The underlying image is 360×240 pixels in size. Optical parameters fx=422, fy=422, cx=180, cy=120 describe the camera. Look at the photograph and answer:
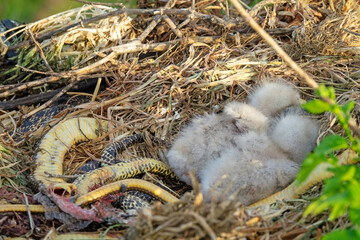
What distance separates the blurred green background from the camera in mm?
6977

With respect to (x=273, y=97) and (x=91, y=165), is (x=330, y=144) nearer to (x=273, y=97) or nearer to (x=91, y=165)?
(x=273, y=97)

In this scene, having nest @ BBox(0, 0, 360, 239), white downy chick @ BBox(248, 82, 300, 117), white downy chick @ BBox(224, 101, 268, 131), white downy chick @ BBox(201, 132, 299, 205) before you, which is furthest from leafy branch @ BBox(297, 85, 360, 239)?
white downy chick @ BBox(248, 82, 300, 117)

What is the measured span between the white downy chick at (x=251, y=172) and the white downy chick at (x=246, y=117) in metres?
0.32

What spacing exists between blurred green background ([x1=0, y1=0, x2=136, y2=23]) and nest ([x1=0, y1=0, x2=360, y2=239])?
1.89m

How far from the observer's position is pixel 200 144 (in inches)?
143

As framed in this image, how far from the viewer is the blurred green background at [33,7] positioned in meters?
6.98

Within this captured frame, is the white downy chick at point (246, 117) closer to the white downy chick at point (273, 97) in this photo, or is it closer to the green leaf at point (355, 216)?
the white downy chick at point (273, 97)

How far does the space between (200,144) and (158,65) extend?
136 cm

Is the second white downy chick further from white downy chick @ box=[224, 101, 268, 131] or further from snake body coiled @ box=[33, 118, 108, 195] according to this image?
snake body coiled @ box=[33, 118, 108, 195]

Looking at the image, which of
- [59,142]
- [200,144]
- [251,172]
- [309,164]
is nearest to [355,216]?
[309,164]

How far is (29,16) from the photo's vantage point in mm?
6875

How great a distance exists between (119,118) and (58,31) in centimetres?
135

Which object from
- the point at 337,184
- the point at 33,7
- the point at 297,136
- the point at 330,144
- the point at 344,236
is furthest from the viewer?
the point at 33,7

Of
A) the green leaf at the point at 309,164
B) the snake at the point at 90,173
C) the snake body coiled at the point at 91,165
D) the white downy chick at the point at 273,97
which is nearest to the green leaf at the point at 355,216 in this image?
the green leaf at the point at 309,164
